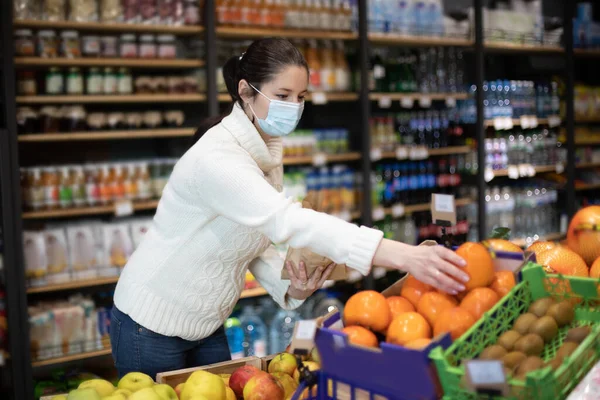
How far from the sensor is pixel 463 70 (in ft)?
16.4

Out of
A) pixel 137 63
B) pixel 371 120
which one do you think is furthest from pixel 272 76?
pixel 371 120

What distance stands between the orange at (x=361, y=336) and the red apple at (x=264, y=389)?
0.25 metres

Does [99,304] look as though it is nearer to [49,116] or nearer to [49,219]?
[49,219]

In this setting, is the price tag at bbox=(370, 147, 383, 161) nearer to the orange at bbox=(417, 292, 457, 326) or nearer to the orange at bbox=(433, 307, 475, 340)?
the orange at bbox=(417, 292, 457, 326)

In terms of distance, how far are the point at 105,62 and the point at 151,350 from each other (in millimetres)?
2119

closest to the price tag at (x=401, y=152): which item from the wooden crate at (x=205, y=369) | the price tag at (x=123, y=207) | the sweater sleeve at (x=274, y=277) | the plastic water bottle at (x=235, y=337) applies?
the plastic water bottle at (x=235, y=337)

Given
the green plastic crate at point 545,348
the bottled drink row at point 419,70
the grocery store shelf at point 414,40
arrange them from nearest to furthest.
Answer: the green plastic crate at point 545,348 → the grocery store shelf at point 414,40 → the bottled drink row at point 419,70

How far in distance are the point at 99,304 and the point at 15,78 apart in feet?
4.36

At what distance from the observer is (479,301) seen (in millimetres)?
1338

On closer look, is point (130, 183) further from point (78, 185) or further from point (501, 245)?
point (501, 245)

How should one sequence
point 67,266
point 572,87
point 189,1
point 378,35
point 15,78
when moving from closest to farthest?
point 15,78, point 67,266, point 189,1, point 378,35, point 572,87

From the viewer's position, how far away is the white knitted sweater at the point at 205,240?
5.08 ft

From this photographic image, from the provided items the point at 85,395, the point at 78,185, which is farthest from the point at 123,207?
the point at 85,395

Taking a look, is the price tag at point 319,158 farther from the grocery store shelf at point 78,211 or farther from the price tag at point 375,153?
the grocery store shelf at point 78,211
